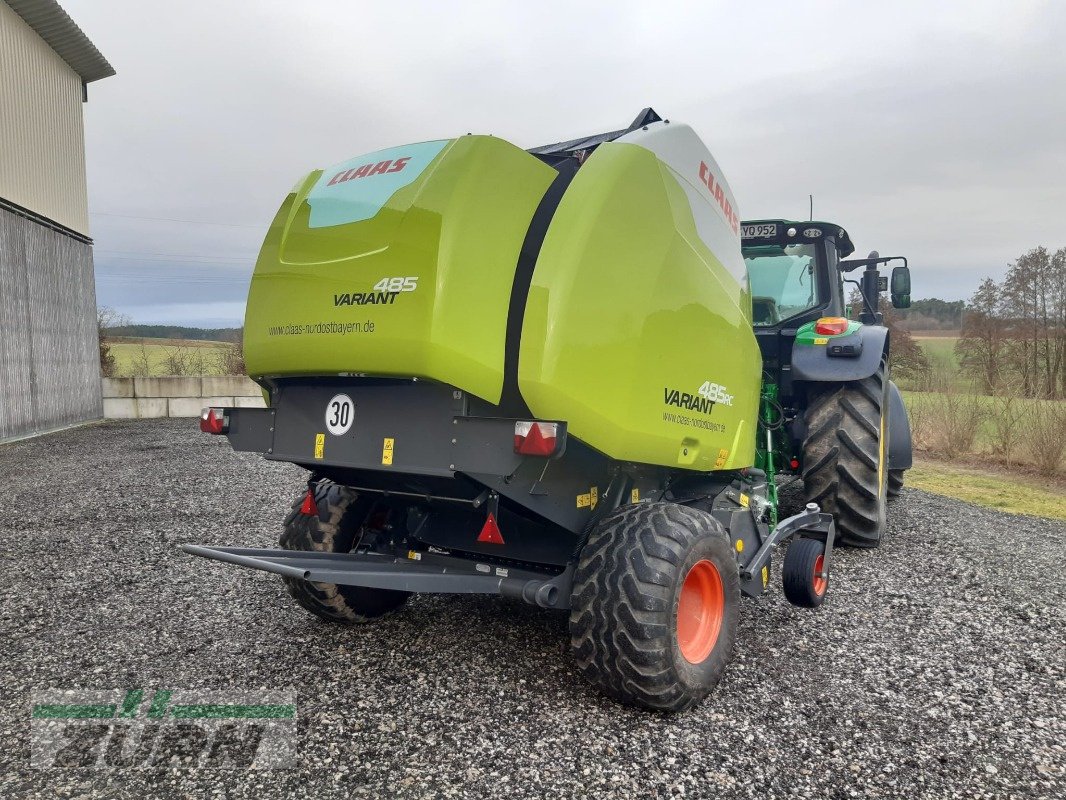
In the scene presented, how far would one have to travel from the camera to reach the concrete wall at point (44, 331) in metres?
11.2

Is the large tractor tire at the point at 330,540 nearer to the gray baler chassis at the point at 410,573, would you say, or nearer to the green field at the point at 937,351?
the gray baler chassis at the point at 410,573

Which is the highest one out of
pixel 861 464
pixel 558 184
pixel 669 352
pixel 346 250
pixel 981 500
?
pixel 558 184

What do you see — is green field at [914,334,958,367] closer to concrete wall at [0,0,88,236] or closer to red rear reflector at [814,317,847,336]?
red rear reflector at [814,317,847,336]

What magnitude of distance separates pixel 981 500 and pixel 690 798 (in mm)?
7566

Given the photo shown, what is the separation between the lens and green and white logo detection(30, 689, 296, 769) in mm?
2443

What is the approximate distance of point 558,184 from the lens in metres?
2.86

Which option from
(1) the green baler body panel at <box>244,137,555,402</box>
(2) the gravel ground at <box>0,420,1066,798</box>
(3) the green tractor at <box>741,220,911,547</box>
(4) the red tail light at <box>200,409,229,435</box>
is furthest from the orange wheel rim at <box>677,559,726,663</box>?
(4) the red tail light at <box>200,409,229,435</box>

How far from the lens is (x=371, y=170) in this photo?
9.41ft

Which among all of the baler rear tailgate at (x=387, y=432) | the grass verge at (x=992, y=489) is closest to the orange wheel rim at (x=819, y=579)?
the baler rear tailgate at (x=387, y=432)

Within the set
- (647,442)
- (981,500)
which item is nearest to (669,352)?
(647,442)

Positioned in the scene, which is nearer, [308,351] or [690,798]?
[690,798]

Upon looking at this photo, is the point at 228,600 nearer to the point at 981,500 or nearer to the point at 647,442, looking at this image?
the point at 647,442

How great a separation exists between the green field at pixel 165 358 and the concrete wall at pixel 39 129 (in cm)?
344

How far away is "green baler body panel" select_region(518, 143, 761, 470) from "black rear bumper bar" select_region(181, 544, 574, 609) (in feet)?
1.90
